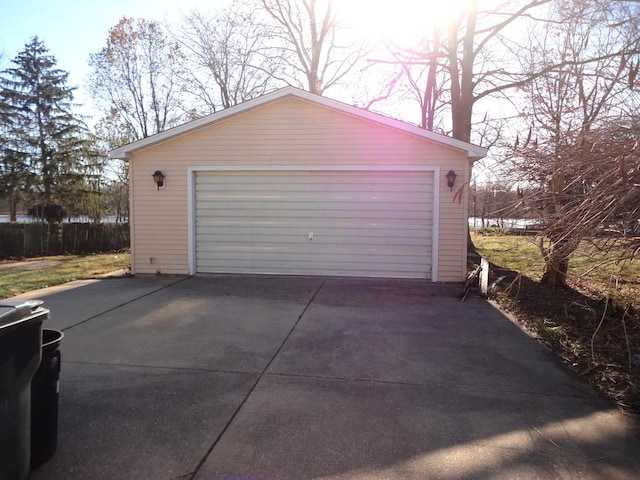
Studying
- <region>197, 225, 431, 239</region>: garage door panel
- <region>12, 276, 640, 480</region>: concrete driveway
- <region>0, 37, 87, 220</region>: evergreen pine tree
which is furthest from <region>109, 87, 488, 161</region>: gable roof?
<region>0, 37, 87, 220</region>: evergreen pine tree

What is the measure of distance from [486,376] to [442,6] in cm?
1305

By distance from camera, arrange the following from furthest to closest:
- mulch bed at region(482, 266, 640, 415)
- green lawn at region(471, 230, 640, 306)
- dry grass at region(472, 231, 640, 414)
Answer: mulch bed at region(482, 266, 640, 415)
dry grass at region(472, 231, 640, 414)
green lawn at region(471, 230, 640, 306)

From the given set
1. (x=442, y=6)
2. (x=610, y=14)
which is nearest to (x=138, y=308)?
(x=610, y=14)

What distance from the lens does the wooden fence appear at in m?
15.2

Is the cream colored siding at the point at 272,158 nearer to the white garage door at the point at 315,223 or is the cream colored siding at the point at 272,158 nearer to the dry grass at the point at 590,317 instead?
the white garage door at the point at 315,223

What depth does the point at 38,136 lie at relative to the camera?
20.8 metres

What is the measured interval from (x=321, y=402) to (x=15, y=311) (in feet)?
7.11

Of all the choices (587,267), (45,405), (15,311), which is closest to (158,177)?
(45,405)

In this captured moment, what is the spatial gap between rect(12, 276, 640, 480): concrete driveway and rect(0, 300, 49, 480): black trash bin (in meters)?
0.35

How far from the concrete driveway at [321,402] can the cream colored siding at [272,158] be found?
3.17 meters

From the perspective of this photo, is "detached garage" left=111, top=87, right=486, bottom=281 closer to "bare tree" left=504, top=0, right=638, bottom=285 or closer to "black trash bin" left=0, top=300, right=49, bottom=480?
"bare tree" left=504, top=0, right=638, bottom=285

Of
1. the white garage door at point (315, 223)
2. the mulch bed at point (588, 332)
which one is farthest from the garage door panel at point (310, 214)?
the mulch bed at point (588, 332)

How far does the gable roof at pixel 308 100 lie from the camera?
8000 mm

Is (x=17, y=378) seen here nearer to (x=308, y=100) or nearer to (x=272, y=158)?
(x=272, y=158)
